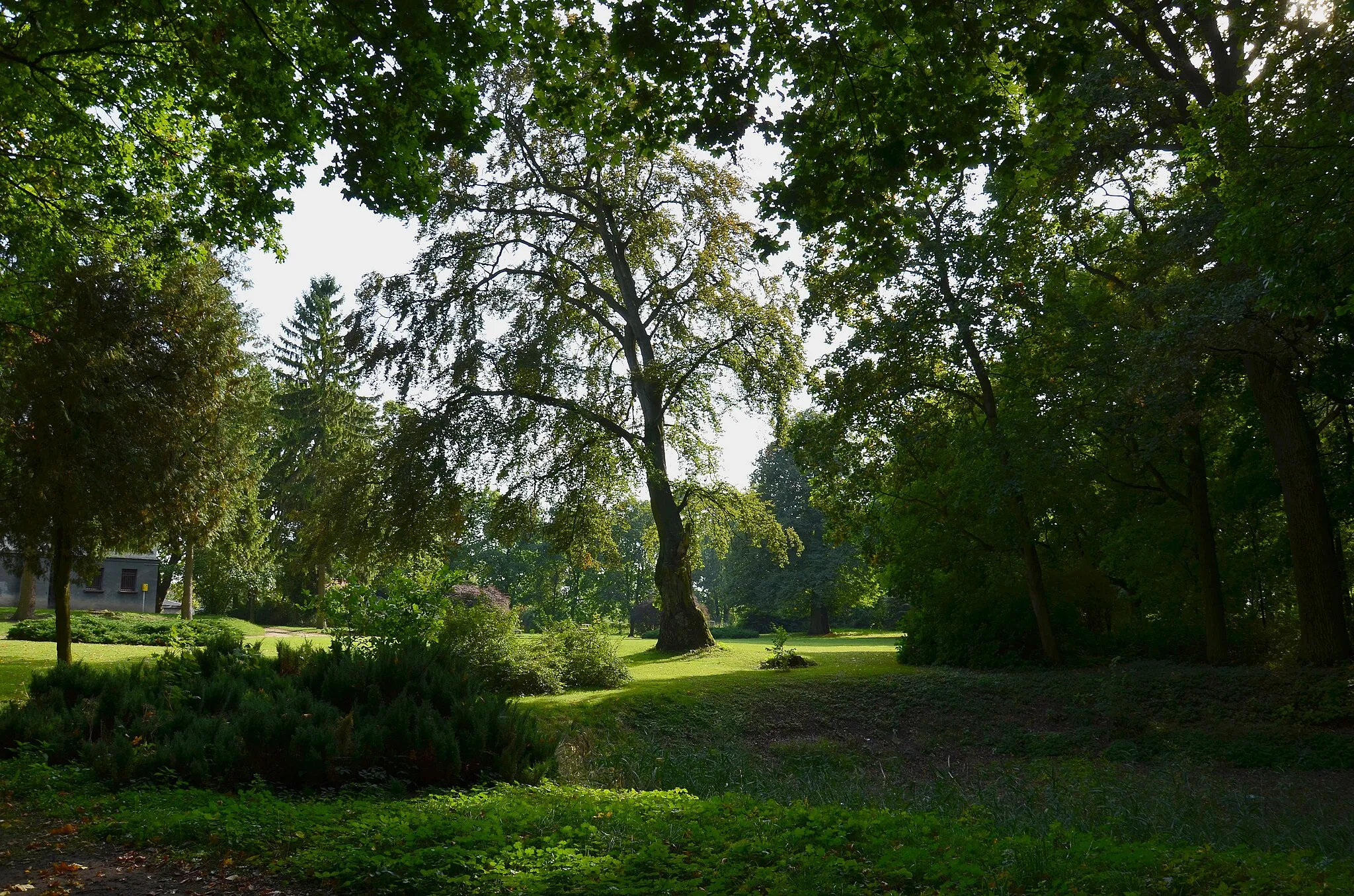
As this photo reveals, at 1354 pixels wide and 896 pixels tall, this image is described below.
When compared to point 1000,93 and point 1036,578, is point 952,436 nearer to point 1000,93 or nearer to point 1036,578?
point 1036,578

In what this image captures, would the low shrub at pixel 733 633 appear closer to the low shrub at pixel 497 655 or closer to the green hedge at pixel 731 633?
the green hedge at pixel 731 633

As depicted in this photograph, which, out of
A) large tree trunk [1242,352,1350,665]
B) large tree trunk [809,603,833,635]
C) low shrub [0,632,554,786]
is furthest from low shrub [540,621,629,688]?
large tree trunk [809,603,833,635]

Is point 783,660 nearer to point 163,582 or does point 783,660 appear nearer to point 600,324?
point 600,324

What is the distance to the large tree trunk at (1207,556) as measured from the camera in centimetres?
1731

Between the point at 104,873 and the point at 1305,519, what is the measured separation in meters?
16.3

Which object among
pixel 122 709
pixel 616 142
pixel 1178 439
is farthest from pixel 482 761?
pixel 1178 439

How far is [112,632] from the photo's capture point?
2414 centimetres

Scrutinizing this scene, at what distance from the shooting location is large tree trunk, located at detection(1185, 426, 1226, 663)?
17.3 metres

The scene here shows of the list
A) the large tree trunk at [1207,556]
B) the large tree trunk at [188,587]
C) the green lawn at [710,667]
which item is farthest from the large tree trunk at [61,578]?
the large tree trunk at [1207,556]

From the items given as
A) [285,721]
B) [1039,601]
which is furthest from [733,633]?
[285,721]

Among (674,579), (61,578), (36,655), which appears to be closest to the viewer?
(61,578)

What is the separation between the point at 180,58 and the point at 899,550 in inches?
653

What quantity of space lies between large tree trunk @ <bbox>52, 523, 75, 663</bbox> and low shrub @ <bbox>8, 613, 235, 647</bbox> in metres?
5.62

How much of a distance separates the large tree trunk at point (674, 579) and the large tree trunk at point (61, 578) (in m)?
12.7
